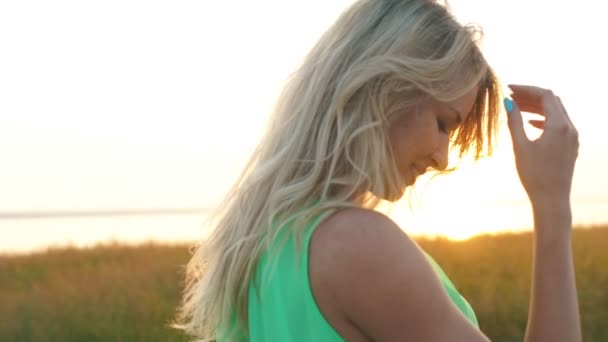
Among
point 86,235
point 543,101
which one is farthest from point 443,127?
point 86,235

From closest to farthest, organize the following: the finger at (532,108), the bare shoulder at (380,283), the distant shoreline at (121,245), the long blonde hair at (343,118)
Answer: the bare shoulder at (380,283), the long blonde hair at (343,118), the finger at (532,108), the distant shoreline at (121,245)

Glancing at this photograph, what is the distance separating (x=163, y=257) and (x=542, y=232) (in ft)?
33.6

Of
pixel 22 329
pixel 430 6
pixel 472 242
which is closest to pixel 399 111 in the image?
pixel 430 6

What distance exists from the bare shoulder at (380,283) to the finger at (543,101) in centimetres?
47

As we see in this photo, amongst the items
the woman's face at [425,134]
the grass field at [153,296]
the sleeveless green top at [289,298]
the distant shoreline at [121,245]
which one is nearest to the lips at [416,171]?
the woman's face at [425,134]

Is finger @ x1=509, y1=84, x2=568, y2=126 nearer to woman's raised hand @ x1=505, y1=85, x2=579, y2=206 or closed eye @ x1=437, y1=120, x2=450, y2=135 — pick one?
woman's raised hand @ x1=505, y1=85, x2=579, y2=206

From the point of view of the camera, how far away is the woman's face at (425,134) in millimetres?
1754

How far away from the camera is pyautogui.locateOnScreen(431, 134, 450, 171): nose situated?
1.81 meters

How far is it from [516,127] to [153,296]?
21.5 ft

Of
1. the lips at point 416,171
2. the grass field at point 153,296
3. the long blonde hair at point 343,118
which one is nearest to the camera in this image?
the long blonde hair at point 343,118

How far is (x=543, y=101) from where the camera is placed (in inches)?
78.1

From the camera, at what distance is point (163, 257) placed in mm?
11875

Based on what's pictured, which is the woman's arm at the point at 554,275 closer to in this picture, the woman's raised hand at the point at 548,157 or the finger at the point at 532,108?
the woman's raised hand at the point at 548,157

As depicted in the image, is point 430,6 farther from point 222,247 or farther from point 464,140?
point 222,247
